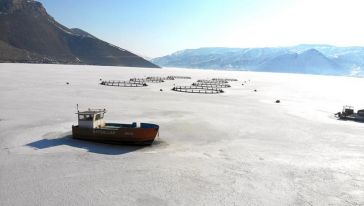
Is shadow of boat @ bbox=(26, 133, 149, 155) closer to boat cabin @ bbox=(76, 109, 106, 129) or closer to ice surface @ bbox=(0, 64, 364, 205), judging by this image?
ice surface @ bbox=(0, 64, 364, 205)

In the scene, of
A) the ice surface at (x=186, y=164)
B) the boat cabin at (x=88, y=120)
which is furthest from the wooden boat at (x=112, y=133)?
the ice surface at (x=186, y=164)

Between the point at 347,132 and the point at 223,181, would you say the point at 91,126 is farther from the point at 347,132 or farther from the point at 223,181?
the point at 347,132

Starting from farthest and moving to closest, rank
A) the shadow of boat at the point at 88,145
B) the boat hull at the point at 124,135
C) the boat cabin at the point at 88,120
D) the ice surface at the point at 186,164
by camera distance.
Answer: the boat cabin at the point at 88,120, the boat hull at the point at 124,135, the shadow of boat at the point at 88,145, the ice surface at the point at 186,164

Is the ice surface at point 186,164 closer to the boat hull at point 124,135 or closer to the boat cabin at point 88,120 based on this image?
the boat hull at point 124,135

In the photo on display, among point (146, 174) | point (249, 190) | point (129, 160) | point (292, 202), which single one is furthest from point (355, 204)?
point (129, 160)

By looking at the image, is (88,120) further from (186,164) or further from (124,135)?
(186,164)

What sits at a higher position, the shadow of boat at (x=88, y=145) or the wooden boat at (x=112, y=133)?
the wooden boat at (x=112, y=133)

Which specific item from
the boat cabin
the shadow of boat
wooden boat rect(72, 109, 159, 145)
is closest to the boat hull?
wooden boat rect(72, 109, 159, 145)
